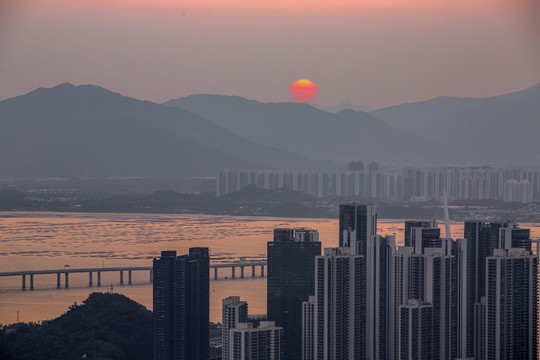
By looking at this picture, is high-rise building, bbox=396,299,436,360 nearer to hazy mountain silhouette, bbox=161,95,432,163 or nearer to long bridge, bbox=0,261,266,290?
long bridge, bbox=0,261,266,290

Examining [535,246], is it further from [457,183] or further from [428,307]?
[457,183]

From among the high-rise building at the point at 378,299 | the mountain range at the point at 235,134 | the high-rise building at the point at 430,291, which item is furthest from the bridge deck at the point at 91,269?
the mountain range at the point at 235,134

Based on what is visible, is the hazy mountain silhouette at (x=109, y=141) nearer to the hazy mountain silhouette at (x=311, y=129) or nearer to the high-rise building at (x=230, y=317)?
the hazy mountain silhouette at (x=311, y=129)

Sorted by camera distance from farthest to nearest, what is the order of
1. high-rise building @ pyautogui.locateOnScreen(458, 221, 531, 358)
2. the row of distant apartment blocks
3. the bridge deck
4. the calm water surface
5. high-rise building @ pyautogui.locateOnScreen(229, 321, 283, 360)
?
the row of distant apartment blocks → the bridge deck → the calm water surface → high-rise building @ pyautogui.locateOnScreen(458, 221, 531, 358) → high-rise building @ pyautogui.locateOnScreen(229, 321, 283, 360)

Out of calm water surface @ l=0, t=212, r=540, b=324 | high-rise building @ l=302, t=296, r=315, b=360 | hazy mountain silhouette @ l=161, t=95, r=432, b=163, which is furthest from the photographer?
hazy mountain silhouette @ l=161, t=95, r=432, b=163

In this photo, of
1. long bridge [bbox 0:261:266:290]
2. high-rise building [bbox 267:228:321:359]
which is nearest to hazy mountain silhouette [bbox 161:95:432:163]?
long bridge [bbox 0:261:266:290]

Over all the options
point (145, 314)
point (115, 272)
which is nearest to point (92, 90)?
point (115, 272)

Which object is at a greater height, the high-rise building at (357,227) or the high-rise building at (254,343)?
the high-rise building at (357,227)
